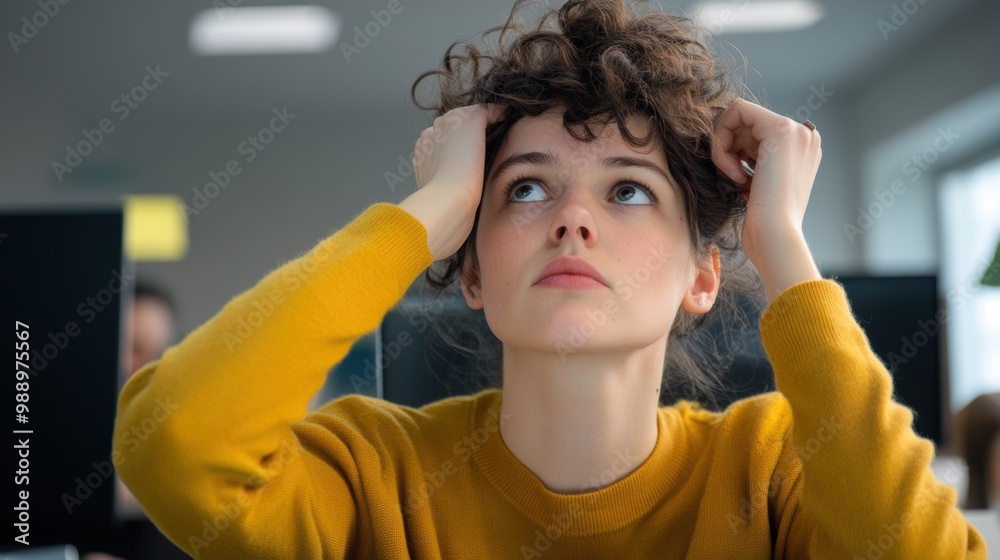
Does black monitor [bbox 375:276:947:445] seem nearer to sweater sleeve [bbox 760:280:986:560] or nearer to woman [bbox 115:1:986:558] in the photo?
woman [bbox 115:1:986:558]

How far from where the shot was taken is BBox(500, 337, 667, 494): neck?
1263 millimetres

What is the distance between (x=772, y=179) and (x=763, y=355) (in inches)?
21.1

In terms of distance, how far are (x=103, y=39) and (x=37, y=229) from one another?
15.1 ft

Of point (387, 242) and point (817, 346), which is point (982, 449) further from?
point (387, 242)

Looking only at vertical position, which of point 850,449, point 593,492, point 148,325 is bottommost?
point 148,325

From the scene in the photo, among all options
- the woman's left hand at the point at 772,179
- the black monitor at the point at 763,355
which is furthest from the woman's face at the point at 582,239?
the black monitor at the point at 763,355

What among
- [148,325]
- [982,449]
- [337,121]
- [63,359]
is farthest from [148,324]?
[337,121]

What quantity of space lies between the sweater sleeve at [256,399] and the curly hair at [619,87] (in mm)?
297

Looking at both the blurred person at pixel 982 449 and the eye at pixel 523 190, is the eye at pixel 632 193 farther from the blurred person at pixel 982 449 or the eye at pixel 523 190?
the blurred person at pixel 982 449

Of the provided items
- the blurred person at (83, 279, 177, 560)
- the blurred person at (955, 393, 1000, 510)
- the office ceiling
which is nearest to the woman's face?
the blurred person at (955, 393, 1000, 510)

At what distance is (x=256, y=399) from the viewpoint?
3.38 feet

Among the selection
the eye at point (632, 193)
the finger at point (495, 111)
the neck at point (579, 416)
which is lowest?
the neck at point (579, 416)

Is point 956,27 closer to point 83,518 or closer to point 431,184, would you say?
point 431,184

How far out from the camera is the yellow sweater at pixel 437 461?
40.2 inches
